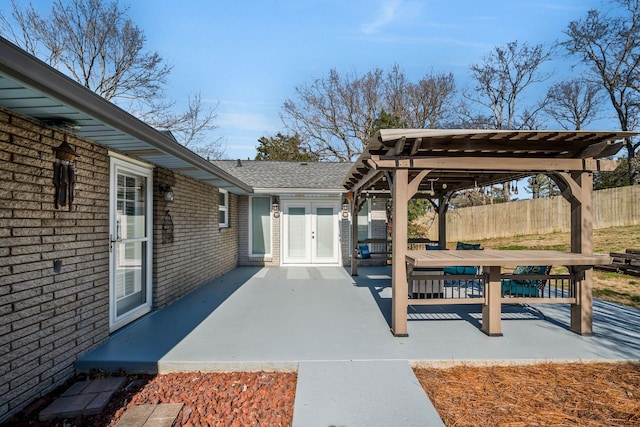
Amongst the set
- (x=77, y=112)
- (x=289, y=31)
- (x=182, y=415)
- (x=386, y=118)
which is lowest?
(x=182, y=415)

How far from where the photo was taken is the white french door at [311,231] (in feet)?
35.4

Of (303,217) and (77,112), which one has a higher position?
(77,112)

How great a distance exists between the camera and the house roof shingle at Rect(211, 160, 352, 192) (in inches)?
403

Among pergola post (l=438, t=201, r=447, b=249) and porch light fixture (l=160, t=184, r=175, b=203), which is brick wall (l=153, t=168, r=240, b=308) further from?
pergola post (l=438, t=201, r=447, b=249)

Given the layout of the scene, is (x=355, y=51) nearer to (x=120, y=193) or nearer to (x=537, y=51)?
(x=537, y=51)

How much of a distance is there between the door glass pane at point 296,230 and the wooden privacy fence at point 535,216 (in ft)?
37.7

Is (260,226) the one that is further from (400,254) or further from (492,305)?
(492,305)

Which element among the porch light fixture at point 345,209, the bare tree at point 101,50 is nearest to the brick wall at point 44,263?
the porch light fixture at point 345,209

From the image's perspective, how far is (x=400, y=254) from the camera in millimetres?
4367

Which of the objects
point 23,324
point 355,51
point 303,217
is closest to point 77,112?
point 23,324

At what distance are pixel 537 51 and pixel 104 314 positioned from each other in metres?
22.5

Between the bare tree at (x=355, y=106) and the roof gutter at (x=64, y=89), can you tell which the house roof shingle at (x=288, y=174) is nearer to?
the roof gutter at (x=64, y=89)

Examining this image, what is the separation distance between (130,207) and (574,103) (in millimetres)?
23198

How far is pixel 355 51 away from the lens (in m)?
19.2
